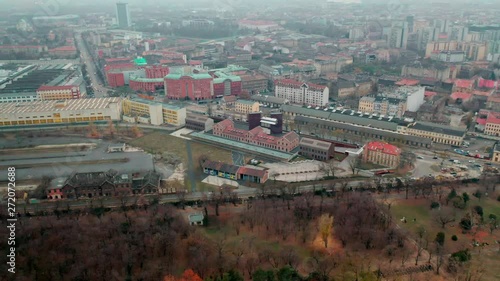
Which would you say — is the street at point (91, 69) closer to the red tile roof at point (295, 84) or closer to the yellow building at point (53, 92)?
the yellow building at point (53, 92)

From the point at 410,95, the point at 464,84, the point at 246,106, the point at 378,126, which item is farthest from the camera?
the point at 464,84

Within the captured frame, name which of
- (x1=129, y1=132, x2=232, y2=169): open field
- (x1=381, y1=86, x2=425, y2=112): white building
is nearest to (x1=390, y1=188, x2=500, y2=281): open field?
(x1=129, y1=132, x2=232, y2=169): open field

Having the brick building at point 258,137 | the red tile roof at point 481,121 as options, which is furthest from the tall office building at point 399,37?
the brick building at point 258,137

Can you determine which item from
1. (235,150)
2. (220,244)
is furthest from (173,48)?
(220,244)

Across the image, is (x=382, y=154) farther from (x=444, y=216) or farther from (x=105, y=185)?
(x=105, y=185)

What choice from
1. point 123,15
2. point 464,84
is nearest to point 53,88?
point 464,84

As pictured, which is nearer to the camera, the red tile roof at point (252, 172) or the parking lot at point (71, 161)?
the red tile roof at point (252, 172)

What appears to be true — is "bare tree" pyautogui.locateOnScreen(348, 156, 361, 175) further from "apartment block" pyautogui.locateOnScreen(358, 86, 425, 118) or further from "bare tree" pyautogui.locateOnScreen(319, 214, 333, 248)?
"apartment block" pyautogui.locateOnScreen(358, 86, 425, 118)
